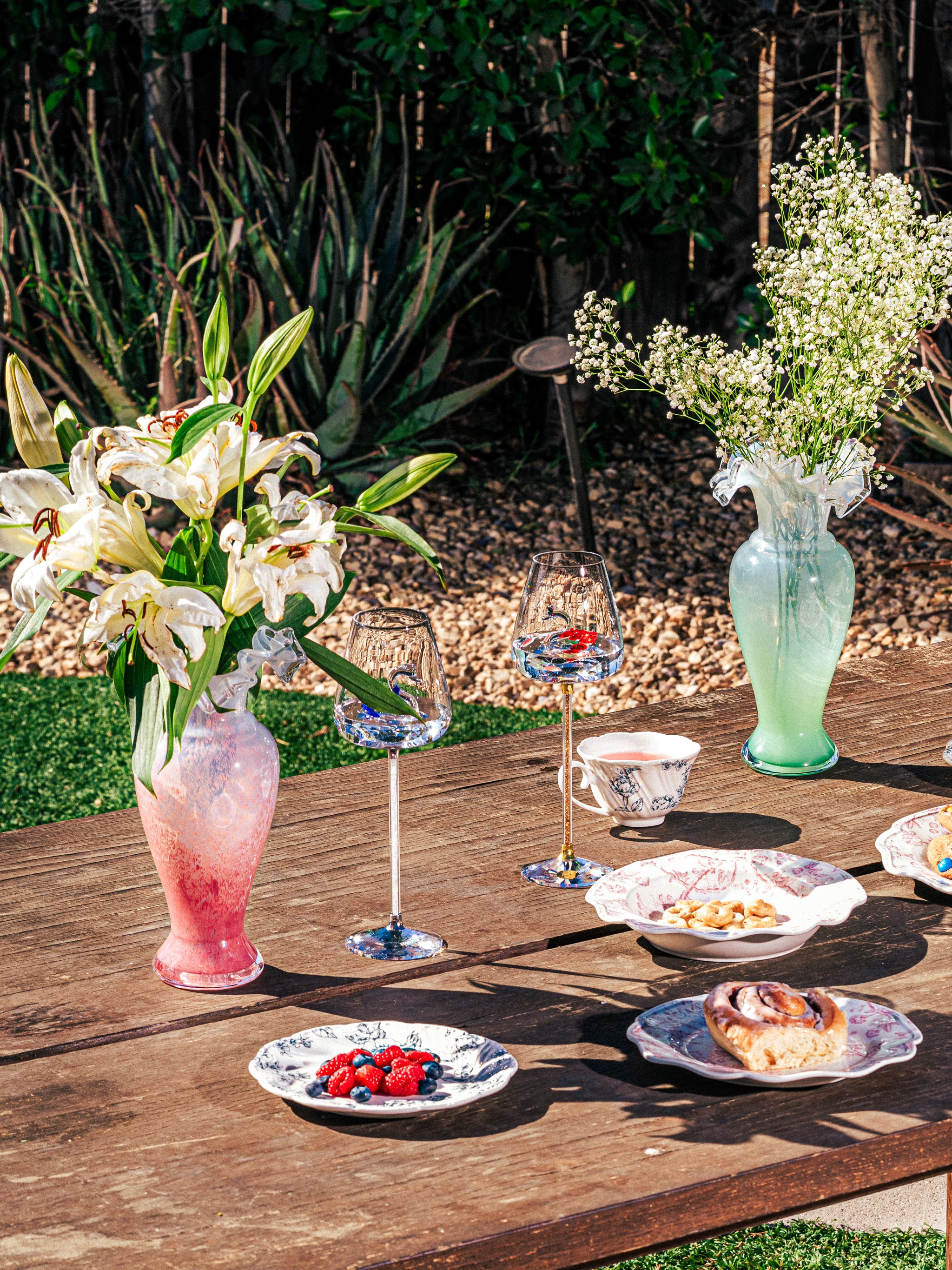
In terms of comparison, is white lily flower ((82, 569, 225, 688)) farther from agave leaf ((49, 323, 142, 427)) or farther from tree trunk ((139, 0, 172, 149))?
tree trunk ((139, 0, 172, 149))

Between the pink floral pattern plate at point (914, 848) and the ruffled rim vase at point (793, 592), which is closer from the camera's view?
Answer: the pink floral pattern plate at point (914, 848)

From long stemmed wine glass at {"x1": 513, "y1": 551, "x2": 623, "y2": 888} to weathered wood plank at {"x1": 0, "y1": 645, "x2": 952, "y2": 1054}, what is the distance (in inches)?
2.3

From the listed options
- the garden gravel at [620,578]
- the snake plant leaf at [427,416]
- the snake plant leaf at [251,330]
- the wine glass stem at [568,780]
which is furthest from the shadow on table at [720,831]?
the snake plant leaf at [427,416]

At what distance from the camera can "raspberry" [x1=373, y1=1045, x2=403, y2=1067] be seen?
1.22 meters

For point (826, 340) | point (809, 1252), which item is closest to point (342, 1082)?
point (826, 340)

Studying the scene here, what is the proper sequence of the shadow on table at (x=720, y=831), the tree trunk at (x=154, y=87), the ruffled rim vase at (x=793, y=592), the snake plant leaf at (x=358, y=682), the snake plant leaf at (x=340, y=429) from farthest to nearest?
the tree trunk at (x=154, y=87) → the snake plant leaf at (x=340, y=429) → the ruffled rim vase at (x=793, y=592) → the shadow on table at (x=720, y=831) → the snake plant leaf at (x=358, y=682)

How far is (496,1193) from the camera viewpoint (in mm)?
1073

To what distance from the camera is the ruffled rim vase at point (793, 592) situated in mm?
1824

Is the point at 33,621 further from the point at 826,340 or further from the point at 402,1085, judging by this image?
the point at 826,340

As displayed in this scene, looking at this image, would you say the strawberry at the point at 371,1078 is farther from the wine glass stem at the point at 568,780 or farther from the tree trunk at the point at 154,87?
the tree trunk at the point at 154,87

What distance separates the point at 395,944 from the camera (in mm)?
1464

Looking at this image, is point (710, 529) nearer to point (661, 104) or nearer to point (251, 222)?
point (661, 104)

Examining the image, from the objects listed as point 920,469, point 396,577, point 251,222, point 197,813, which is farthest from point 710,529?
point 197,813

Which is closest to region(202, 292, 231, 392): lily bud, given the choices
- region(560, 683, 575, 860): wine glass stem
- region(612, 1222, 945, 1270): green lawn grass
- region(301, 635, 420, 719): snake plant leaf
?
region(301, 635, 420, 719): snake plant leaf
